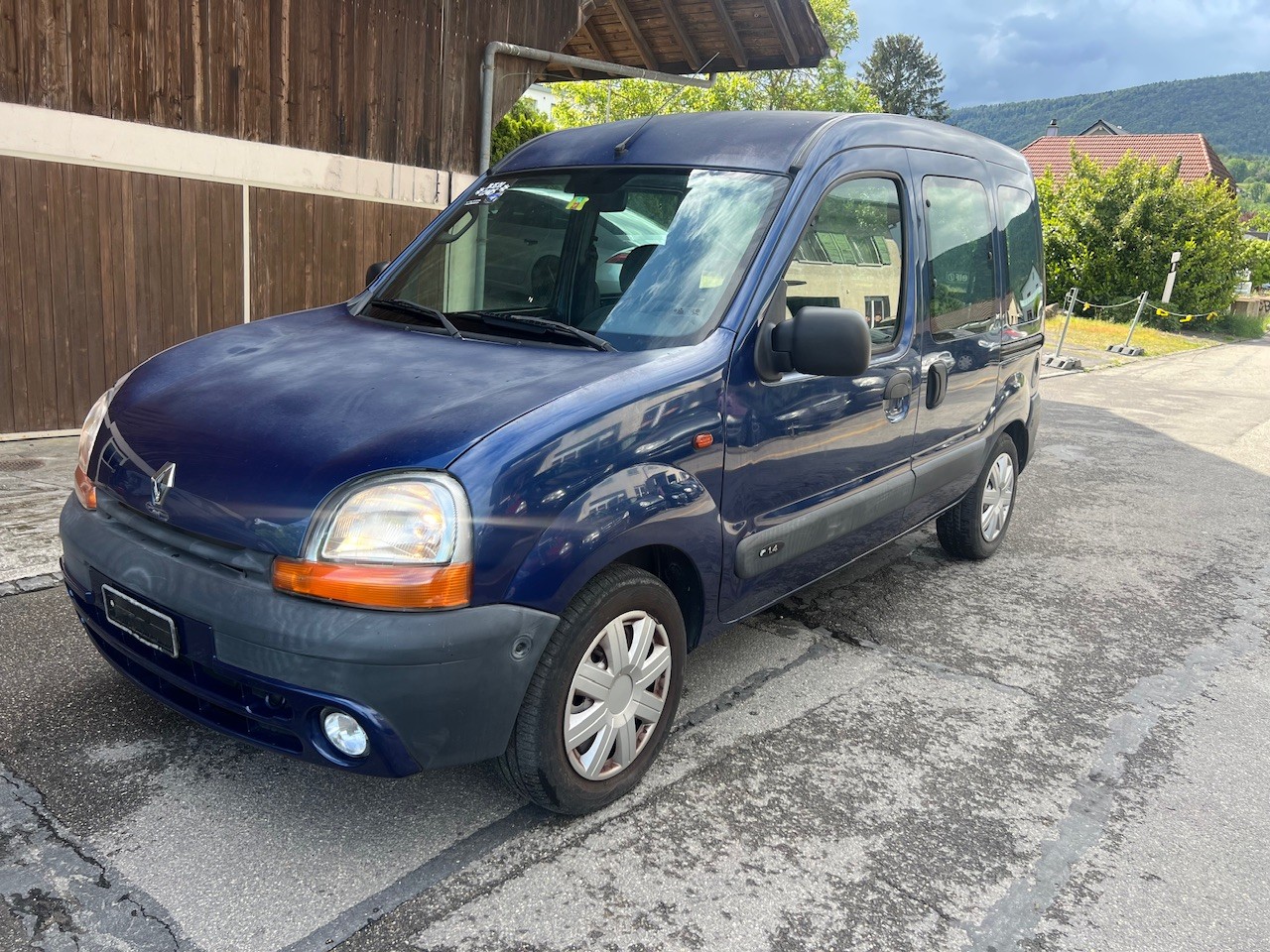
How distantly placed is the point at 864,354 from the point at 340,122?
20.6 feet

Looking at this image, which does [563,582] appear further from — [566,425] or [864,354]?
[864,354]

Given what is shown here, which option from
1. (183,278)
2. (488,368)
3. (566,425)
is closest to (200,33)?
(183,278)

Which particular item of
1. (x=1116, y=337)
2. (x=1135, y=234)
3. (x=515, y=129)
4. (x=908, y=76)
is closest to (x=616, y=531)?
(x=515, y=129)

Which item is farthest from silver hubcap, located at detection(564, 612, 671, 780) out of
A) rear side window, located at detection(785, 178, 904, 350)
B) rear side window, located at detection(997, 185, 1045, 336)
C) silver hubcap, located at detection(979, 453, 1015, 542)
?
rear side window, located at detection(997, 185, 1045, 336)

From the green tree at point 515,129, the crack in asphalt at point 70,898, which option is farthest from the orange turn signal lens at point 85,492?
the green tree at point 515,129

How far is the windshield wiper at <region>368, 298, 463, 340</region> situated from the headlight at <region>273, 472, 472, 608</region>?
98 centimetres

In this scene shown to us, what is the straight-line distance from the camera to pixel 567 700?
105 inches

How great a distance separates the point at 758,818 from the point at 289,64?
22.4 feet

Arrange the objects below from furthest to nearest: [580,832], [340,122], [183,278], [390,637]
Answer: [340,122], [183,278], [580,832], [390,637]

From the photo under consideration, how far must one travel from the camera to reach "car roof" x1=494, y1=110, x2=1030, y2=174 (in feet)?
11.6

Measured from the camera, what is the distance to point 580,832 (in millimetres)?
2809

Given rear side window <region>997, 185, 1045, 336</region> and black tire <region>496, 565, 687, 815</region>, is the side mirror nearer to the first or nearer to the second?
black tire <region>496, 565, 687, 815</region>

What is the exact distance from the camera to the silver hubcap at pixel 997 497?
5418mm

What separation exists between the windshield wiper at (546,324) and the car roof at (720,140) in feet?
2.65
